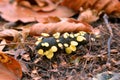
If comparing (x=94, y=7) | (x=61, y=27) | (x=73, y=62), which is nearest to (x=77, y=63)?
(x=73, y=62)

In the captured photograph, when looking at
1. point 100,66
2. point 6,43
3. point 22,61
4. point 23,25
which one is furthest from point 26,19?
point 100,66

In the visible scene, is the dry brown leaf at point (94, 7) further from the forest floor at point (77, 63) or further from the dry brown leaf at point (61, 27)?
the forest floor at point (77, 63)

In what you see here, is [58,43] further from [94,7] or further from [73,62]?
[94,7]

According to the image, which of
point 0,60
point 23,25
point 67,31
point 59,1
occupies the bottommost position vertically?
point 0,60

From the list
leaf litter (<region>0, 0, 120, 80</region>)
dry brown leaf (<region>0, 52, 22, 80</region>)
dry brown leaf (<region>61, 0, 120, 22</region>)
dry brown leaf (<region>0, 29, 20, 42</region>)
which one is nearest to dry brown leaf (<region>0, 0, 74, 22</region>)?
dry brown leaf (<region>61, 0, 120, 22</region>)

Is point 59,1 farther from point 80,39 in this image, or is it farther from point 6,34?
point 80,39

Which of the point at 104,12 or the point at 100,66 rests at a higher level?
the point at 104,12

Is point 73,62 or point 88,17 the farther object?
point 88,17
